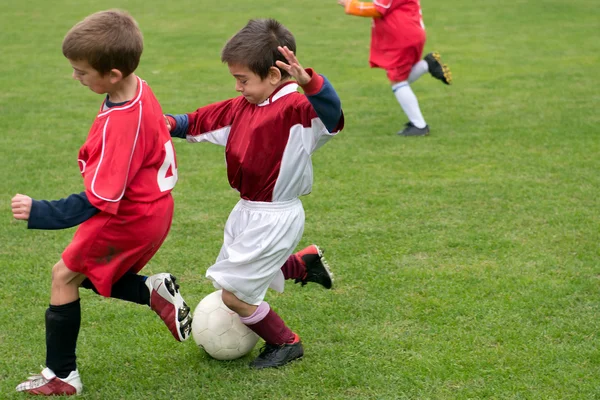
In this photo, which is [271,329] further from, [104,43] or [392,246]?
[392,246]

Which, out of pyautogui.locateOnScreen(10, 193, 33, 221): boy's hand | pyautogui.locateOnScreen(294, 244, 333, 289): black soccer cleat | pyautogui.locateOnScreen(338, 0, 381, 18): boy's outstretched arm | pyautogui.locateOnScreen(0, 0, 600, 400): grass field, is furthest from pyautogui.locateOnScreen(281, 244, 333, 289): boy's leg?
pyautogui.locateOnScreen(338, 0, 381, 18): boy's outstretched arm

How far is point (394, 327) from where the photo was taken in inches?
162

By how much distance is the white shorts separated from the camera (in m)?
3.58

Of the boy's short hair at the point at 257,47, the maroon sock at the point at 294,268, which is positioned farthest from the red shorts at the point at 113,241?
the maroon sock at the point at 294,268

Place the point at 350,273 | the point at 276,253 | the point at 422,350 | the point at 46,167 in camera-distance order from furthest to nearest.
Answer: the point at 46,167, the point at 350,273, the point at 422,350, the point at 276,253

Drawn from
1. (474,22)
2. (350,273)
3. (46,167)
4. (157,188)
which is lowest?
(474,22)

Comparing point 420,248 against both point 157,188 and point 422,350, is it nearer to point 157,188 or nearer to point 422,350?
point 422,350

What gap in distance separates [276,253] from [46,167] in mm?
4087

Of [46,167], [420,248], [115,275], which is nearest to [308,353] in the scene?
[115,275]

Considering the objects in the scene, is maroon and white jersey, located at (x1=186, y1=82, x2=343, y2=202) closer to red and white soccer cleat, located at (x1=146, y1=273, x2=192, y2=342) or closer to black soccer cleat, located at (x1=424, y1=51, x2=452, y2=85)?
red and white soccer cleat, located at (x1=146, y1=273, x2=192, y2=342)

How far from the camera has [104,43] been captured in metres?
3.17

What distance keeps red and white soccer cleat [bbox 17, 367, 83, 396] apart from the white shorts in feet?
2.37

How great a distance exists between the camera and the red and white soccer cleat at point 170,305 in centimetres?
352

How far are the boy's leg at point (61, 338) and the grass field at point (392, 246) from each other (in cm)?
10
